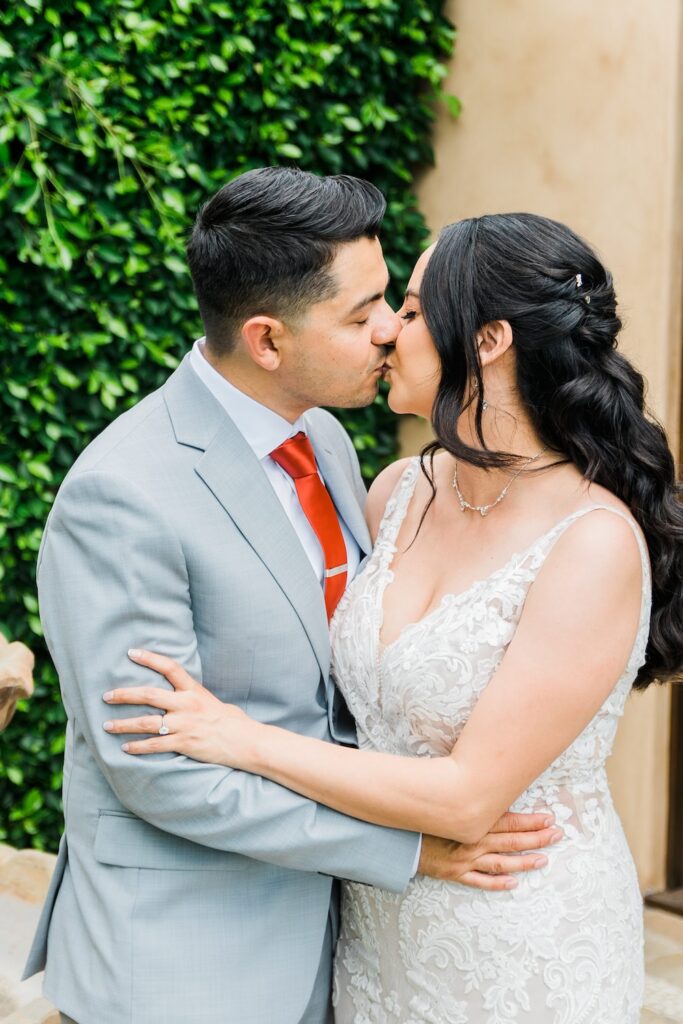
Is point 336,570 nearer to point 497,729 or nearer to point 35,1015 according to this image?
point 497,729

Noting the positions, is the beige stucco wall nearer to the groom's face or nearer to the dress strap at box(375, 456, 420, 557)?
the dress strap at box(375, 456, 420, 557)

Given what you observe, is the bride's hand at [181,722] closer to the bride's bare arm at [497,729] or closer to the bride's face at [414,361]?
the bride's bare arm at [497,729]

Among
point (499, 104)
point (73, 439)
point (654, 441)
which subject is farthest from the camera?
point (499, 104)

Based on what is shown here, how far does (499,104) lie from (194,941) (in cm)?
338

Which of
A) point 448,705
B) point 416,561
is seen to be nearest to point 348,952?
point 448,705

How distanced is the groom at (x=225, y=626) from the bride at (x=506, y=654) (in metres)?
0.07

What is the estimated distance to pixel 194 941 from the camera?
201cm

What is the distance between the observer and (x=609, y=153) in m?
3.95

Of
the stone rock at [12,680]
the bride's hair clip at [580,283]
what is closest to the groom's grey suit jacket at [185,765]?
the bride's hair clip at [580,283]

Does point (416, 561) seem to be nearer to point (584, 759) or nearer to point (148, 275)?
point (584, 759)

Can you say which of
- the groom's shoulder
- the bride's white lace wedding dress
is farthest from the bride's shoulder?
the groom's shoulder

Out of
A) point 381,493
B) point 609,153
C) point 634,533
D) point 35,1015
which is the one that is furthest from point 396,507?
point 609,153

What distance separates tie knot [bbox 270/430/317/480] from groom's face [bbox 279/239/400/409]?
8 centimetres

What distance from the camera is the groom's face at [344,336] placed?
221cm
